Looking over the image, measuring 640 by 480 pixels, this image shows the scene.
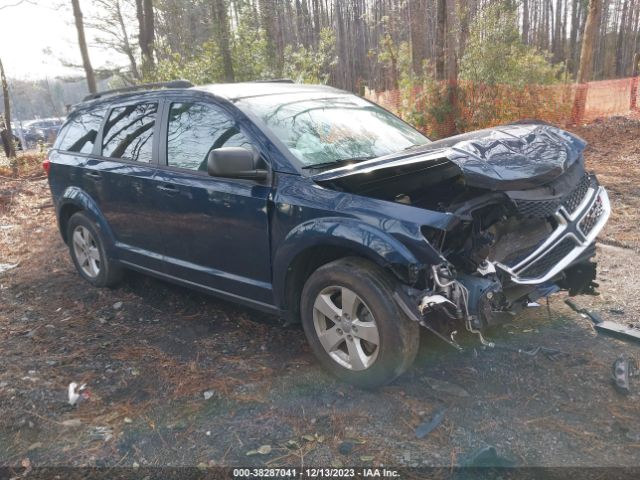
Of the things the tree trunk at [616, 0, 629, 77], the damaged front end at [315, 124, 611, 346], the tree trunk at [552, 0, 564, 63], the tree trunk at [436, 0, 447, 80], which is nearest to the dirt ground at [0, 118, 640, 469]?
the damaged front end at [315, 124, 611, 346]

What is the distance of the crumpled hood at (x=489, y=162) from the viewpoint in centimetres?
279

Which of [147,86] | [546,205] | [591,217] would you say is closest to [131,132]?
[147,86]

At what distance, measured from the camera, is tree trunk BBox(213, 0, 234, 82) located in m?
12.4

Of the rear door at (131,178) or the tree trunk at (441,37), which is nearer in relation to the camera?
the rear door at (131,178)

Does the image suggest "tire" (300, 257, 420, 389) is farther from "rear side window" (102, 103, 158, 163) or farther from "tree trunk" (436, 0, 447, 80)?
"tree trunk" (436, 0, 447, 80)

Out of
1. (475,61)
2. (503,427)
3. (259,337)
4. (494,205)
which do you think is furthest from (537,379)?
(475,61)

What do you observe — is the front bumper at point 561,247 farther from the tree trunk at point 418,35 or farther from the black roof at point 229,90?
the tree trunk at point 418,35

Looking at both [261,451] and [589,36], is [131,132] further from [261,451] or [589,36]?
[589,36]

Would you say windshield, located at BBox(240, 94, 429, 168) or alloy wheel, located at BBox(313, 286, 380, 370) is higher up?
windshield, located at BBox(240, 94, 429, 168)

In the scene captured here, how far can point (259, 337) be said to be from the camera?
3957mm

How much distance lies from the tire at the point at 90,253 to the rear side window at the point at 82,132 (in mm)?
669

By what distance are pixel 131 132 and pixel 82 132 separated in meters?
1.00

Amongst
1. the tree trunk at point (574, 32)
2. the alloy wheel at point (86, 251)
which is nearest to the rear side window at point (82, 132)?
the alloy wheel at point (86, 251)

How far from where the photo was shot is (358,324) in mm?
2992
